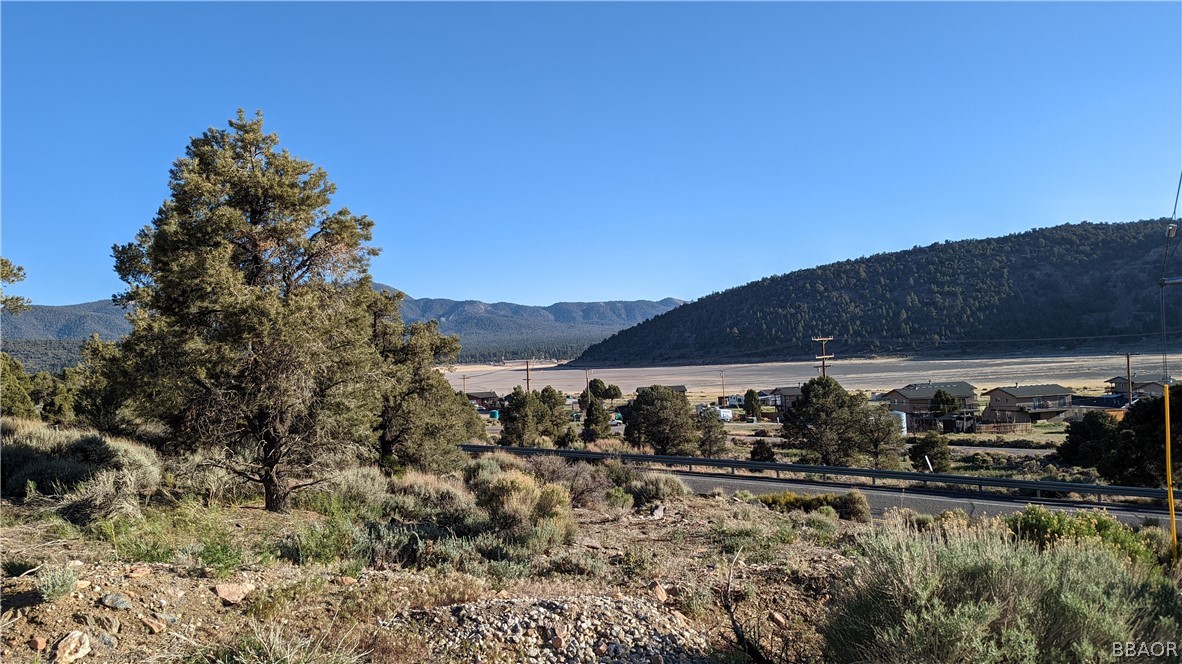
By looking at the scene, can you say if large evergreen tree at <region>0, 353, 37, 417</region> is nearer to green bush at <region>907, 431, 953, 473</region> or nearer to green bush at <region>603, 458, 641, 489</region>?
green bush at <region>603, 458, 641, 489</region>

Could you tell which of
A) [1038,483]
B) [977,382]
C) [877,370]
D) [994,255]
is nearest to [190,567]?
[1038,483]

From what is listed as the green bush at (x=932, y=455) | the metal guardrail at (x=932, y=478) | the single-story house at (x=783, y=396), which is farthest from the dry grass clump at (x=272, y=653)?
the single-story house at (x=783, y=396)

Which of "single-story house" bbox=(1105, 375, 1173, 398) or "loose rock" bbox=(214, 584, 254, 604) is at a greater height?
"loose rock" bbox=(214, 584, 254, 604)

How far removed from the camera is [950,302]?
130875 millimetres

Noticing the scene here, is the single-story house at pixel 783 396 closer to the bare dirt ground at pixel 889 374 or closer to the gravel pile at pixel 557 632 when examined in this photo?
the bare dirt ground at pixel 889 374

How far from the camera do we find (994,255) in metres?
143

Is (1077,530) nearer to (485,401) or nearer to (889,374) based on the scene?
(485,401)

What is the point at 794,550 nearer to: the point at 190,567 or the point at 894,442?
the point at 190,567

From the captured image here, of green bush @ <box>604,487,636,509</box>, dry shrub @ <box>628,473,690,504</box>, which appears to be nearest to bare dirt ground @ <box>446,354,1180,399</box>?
dry shrub @ <box>628,473,690,504</box>

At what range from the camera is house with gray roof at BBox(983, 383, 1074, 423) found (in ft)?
186

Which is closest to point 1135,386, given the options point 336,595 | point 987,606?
point 987,606

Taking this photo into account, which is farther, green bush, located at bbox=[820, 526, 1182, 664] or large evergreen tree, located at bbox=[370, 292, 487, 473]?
large evergreen tree, located at bbox=[370, 292, 487, 473]

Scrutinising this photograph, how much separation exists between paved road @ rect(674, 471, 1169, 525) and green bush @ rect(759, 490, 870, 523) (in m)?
0.95

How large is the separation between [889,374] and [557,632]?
103145mm
